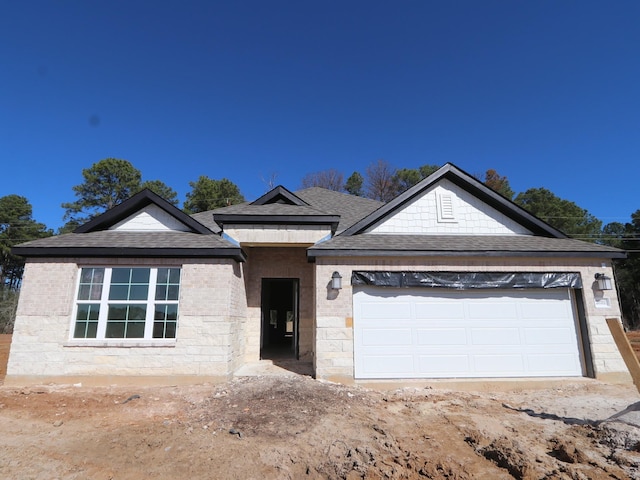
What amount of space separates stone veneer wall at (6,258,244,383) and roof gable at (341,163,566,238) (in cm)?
485

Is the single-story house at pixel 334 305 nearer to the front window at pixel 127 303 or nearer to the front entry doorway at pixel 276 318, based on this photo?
the front window at pixel 127 303

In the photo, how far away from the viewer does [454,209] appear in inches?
412

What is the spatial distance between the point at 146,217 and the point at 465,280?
30.9 ft

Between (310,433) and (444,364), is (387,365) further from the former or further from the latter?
(310,433)

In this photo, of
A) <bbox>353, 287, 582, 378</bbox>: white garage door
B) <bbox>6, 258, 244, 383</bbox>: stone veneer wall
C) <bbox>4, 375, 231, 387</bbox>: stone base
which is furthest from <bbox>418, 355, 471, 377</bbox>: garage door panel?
<bbox>4, 375, 231, 387</bbox>: stone base

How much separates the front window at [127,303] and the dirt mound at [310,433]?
143 cm

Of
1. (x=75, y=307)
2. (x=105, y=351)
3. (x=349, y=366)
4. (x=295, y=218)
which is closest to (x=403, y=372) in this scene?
(x=349, y=366)

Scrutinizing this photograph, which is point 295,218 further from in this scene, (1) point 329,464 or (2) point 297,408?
(1) point 329,464

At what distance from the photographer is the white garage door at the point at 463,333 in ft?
27.7

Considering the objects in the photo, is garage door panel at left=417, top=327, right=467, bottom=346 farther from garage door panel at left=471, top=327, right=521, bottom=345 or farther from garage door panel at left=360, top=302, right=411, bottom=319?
garage door panel at left=360, top=302, right=411, bottom=319

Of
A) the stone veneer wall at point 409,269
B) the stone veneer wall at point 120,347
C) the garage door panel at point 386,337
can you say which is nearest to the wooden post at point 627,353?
the stone veneer wall at point 409,269

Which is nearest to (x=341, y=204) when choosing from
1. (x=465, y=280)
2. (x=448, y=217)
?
(x=448, y=217)

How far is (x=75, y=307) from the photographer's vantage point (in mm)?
8523

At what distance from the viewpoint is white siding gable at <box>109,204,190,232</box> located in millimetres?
9852
